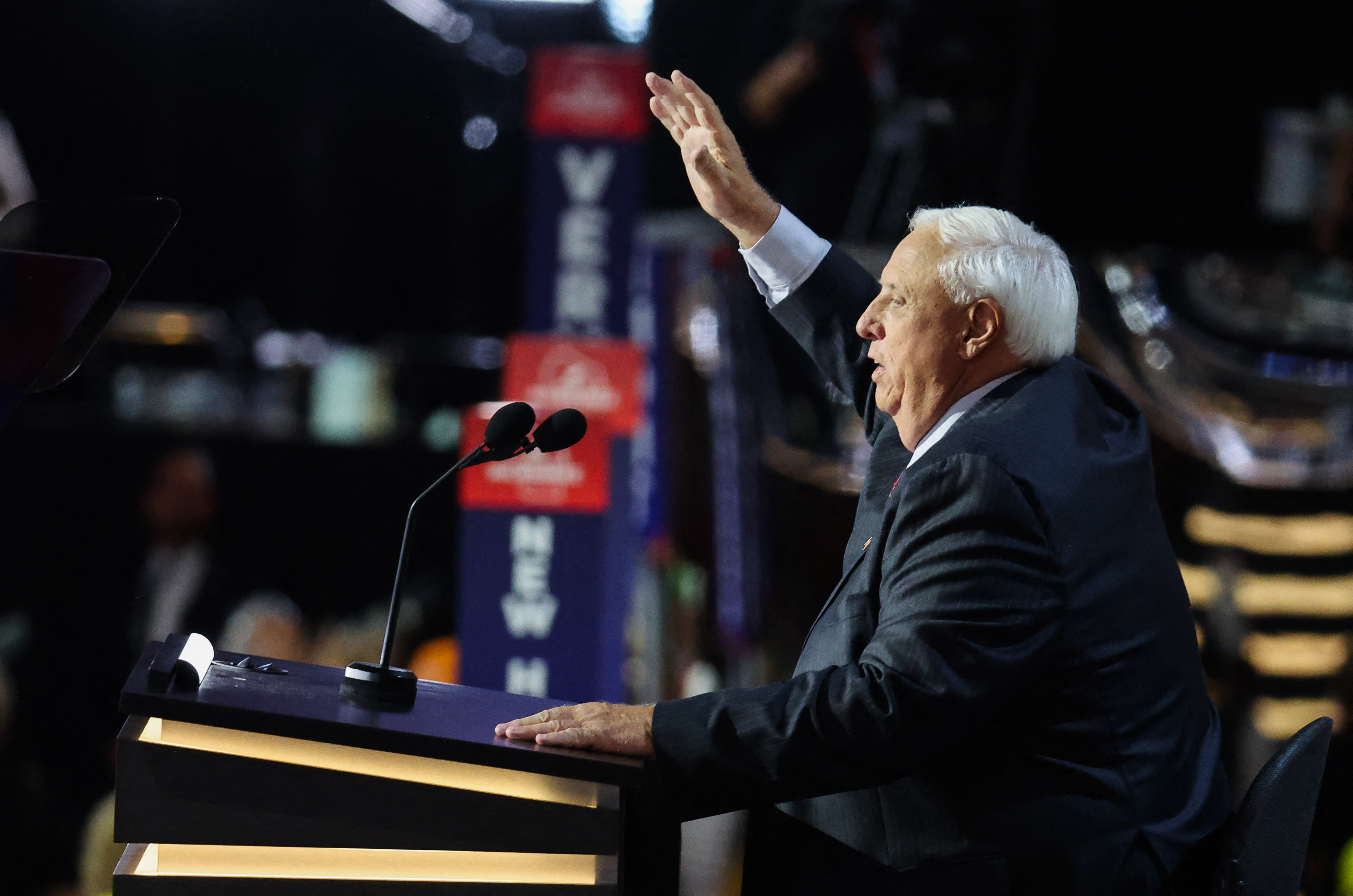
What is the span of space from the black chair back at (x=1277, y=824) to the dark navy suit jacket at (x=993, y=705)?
0.21 feet

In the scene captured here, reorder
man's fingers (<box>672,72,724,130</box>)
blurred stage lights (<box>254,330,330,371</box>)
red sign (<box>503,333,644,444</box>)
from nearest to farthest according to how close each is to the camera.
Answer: man's fingers (<box>672,72,724,130</box>) < red sign (<box>503,333,644,444</box>) < blurred stage lights (<box>254,330,330,371</box>)

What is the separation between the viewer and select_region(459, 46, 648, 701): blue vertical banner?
3.70 m

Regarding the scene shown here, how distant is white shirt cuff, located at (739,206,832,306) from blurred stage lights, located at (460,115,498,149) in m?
10.4

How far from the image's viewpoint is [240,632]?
4988 millimetres

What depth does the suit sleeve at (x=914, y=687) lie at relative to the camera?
1.22m

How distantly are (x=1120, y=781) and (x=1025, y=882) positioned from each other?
0.50 ft

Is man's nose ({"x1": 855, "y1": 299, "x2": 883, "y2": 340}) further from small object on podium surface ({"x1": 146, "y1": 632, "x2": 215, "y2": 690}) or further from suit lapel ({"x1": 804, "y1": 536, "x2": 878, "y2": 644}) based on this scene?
small object on podium surface ({"x1": 146, "y1": 632, "x2": 215, "y2": 690})

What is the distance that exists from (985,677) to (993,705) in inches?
1.6

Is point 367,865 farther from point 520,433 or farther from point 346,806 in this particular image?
→ point 520,433

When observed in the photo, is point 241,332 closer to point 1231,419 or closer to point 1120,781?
point 1231,419

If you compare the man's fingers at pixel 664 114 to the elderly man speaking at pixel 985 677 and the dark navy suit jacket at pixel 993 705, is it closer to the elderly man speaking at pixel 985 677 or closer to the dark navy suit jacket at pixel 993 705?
the elderly man speaking at pixel 985 677

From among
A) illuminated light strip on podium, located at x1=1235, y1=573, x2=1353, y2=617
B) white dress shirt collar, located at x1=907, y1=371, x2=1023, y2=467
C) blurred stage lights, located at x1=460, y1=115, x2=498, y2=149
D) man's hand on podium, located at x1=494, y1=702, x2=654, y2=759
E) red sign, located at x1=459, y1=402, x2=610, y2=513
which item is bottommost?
illuminated light strip on podium, located at x1=1235, y1=573, x2=1353, y2=617

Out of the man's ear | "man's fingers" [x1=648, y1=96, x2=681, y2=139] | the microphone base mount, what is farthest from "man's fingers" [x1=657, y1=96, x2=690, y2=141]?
the microphone base mount

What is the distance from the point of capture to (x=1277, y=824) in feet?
4.41
